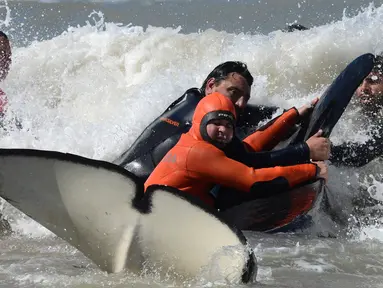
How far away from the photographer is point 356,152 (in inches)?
214

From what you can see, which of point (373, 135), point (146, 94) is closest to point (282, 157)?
point (373, 135)

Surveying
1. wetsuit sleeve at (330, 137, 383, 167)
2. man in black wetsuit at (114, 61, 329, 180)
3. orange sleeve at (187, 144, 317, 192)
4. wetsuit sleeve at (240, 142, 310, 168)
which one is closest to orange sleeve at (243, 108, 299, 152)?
man in black wetsuit at (114, 61, 329, 180)

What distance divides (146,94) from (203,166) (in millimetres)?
2979

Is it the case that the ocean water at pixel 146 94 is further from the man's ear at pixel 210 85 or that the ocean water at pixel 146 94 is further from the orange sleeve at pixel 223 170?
the man's ear at pixel 210 85

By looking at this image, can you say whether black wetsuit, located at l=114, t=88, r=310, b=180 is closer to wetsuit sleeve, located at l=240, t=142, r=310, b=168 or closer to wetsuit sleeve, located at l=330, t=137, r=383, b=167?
wetsuit sleeve, located at l=240, t=142, r=310, b=168

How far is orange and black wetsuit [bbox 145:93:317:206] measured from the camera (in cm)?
393

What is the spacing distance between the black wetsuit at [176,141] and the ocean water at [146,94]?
448 millimetres

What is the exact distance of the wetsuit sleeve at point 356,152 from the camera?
5375mm

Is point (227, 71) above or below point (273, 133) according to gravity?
above

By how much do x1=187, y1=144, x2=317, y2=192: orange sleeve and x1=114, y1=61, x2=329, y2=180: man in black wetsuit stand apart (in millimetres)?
156

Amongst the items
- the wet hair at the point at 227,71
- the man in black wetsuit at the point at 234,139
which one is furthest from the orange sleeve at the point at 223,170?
the wet hair at the point at 227,71

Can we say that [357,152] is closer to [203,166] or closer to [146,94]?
[203,166]

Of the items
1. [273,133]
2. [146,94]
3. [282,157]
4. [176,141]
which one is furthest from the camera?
[146,94]

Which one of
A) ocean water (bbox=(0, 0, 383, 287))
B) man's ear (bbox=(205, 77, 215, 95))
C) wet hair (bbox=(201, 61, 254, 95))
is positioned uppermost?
wet hair (bbox=(201, 61, 254, 95))
